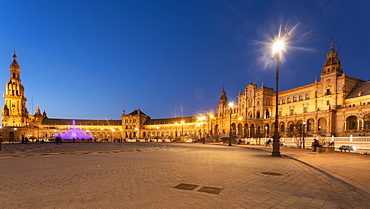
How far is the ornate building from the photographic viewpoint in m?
53.0

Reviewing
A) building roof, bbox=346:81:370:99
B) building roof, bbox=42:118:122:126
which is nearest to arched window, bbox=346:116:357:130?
building roof, bbox=346:81:370:99

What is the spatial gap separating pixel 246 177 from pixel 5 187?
8088 millimetres

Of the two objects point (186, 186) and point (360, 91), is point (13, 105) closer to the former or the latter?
point (186, 186)

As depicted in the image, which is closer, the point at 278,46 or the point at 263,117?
the point at 278,46

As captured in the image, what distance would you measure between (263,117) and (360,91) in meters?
30.0

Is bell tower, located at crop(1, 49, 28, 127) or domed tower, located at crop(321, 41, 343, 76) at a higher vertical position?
domed tower, located at crop(321, 41, 343, 76)

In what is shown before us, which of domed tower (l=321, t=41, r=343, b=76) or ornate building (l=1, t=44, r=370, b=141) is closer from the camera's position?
ornate building (l=1, t=44, r=370, b=141)

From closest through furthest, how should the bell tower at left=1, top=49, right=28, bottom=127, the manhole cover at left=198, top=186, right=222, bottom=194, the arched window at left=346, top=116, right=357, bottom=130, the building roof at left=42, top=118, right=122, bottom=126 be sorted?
the manhole cover at left=198, top=186, right=222, bottom=194
the arched window at left=346, top=116, right=357, bottom=130
the bell tower at left=1, top=49, right=28, bottom=127
the building roof at left=42, top=118, right=122, bottom=126

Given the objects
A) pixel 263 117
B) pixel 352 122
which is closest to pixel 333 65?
pixel 352 122

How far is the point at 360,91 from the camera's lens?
56.2m

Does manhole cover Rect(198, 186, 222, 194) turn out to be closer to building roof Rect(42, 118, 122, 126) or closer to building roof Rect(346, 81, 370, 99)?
building roof Rect(346, 81, 370, 99)

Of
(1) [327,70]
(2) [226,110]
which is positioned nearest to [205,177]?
(1) [327,70]

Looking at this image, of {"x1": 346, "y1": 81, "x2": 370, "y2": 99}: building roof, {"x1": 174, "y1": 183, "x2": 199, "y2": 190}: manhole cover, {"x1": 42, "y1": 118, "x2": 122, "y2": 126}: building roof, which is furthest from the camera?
{"x1": 42, "y1": 118, "x2": 122, "y2": 126}: building roof

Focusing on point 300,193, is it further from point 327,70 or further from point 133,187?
point 327,70
